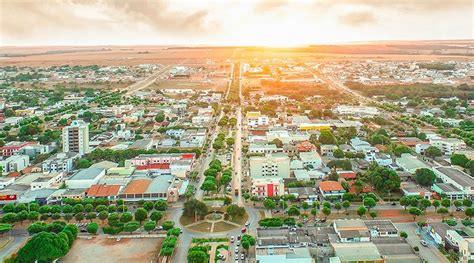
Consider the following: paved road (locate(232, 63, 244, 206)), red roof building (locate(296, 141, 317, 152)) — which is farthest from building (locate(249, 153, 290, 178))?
red roof building (locate(296, 141, 317, 152))

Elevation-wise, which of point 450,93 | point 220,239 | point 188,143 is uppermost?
point 450,93

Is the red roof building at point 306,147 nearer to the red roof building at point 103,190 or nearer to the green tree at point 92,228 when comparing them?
the red roof building at point 103,190

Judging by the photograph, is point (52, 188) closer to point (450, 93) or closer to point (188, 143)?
point (188, 143)

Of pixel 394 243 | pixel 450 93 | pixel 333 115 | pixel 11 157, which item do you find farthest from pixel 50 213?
pixel 450 93

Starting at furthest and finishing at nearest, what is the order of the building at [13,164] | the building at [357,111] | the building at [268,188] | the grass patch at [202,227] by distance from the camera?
the building at [357,111], the building at [13,164], the building at [268,188], the grass patch at [202,227]

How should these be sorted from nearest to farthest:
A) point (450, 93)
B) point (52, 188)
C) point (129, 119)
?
point (52, 188), point (129, 119), point (450, 93)

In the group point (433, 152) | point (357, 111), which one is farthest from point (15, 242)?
point (357, 111)

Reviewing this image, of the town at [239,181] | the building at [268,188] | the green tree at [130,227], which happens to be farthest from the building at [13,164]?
the building at [268,188]

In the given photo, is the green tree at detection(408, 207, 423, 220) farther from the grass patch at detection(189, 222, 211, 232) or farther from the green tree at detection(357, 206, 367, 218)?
the grass patch at detection(189, 222, 211, 232)
